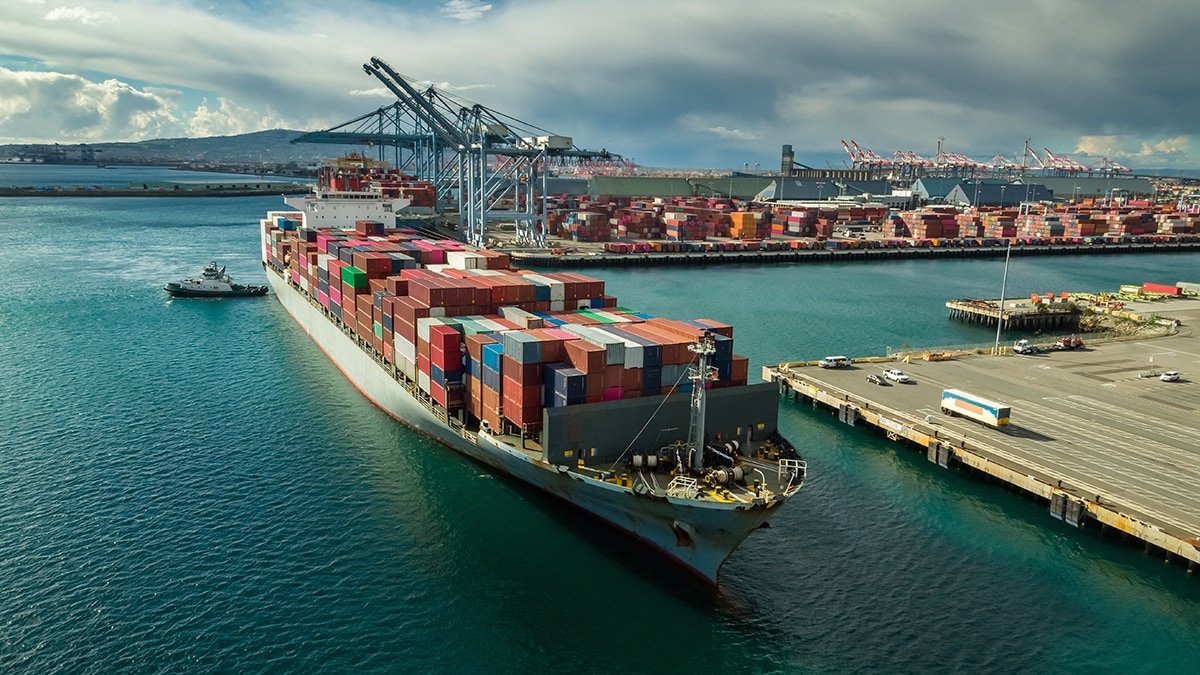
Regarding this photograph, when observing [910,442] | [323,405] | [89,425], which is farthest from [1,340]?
[910,442]

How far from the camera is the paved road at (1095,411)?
1136 inches

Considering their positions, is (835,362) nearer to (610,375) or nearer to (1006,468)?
(1006,468)

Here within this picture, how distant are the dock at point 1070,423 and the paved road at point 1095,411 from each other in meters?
0.06

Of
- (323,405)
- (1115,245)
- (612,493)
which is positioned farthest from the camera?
(1115,245)

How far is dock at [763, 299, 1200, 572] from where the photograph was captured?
27.4 metres

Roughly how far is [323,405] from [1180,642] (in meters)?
37.1

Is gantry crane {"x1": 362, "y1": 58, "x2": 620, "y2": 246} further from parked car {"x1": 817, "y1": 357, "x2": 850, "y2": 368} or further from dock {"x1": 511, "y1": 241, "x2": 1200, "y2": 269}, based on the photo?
parked car {"x1": 817, "y1": 357, "x2": 850, "y2": 368}

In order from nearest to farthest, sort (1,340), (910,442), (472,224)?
(910,442)
(1,340)
(472,224)

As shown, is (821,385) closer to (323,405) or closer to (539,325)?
(539,325)

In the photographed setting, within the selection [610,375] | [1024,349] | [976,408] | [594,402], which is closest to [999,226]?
[1024,349]

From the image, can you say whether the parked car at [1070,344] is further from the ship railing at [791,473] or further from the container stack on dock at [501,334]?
the ship railing at [791,473]

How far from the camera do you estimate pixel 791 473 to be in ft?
84.8

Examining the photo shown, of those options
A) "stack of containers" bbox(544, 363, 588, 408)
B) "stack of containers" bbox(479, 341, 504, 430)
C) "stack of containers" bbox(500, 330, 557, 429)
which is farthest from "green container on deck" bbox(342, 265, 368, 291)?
"stack of containers" bbox(544, 363, 588, 408)

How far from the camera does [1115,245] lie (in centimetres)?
13488
